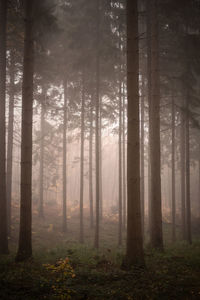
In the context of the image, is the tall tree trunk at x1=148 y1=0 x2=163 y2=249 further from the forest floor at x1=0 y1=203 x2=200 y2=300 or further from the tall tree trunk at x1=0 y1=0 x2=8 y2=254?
the tall tree trunk at x1=0 y1=0 x2=8 y2=254

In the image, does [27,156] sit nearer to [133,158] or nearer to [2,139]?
[2,139]

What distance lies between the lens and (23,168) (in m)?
7.71

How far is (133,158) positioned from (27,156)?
4112 millimetres

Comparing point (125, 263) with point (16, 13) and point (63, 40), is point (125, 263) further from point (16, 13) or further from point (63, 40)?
point (63, 40)

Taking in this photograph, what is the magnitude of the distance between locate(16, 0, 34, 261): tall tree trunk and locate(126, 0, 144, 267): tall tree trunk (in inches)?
151

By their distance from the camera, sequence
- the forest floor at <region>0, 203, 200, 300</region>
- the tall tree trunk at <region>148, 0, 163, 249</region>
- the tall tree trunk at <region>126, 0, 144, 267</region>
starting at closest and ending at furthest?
the forest floor at <region>0, 203, 200, 300</region>, the tall tree trunk at <region>126, 0, 144, 267</region>, the tall tree trunk at <region>148, 0, 163, 249</region>

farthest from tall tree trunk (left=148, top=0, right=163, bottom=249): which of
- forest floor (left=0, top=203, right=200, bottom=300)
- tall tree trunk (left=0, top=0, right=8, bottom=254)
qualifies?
tall tree trunk (left=0, top=0, right=8, bottom=254)

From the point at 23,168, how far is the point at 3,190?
242 centimetres

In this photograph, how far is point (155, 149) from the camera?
31.1 ft

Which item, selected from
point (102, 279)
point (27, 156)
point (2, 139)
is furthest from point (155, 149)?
point (2, 139)

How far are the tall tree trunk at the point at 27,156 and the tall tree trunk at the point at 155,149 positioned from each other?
212 inches

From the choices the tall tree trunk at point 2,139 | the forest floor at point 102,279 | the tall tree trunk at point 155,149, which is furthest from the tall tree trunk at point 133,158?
the tall tree trunk at point 2,139

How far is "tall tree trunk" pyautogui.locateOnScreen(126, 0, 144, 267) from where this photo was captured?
6.47 m

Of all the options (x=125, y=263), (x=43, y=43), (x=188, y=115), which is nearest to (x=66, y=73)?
(x=43, y=43)
